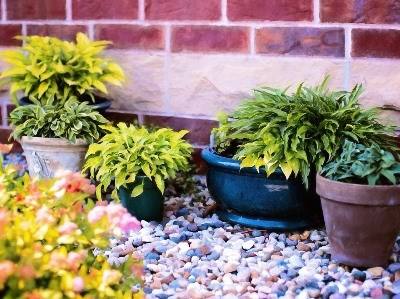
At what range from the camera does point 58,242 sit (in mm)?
1672

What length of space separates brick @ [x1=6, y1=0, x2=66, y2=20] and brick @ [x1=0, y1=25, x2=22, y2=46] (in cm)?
5

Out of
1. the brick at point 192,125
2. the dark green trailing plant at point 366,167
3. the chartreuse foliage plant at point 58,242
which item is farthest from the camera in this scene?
the brick at point 192,125

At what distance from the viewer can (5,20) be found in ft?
13.2

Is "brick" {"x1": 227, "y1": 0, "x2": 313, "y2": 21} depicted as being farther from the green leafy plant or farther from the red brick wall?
the green leafy plant

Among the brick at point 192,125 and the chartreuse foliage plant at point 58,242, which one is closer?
the chartreuse foliage plant at point 58,242

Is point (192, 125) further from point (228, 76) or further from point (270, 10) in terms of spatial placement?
point (270, 10)

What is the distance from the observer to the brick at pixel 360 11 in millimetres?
3170

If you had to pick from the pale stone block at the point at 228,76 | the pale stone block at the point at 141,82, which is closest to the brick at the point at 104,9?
the pale stone block at the point at 141,82

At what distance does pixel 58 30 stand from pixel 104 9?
12.0 inches

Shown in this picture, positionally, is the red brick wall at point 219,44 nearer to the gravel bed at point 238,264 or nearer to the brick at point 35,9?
the brick at point 35,9

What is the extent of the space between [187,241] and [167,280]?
0.41 metres

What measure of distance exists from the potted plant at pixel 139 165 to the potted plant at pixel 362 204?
687 millimetres

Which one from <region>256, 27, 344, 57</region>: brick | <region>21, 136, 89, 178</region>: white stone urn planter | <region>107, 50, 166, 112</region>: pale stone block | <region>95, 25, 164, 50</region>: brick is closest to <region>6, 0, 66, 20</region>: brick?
<region>95, 25, 164, 50</region>: brick

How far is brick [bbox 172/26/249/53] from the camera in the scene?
345cm
